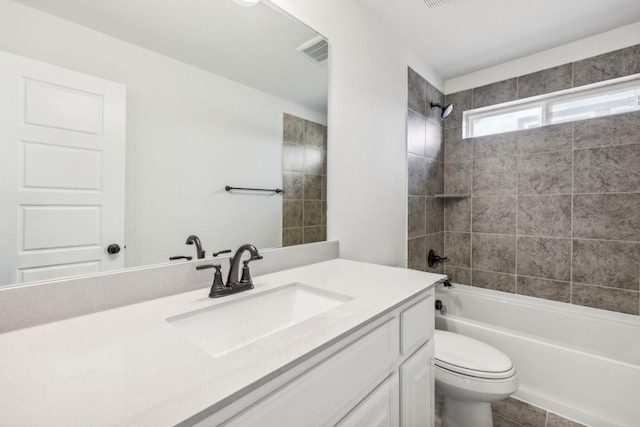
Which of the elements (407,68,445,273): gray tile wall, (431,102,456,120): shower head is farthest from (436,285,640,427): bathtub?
(431,102,456,120): shower head

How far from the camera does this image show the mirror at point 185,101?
0.73 meters

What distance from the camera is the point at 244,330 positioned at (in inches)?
35.3

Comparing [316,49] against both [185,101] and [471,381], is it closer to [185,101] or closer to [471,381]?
[185,101]

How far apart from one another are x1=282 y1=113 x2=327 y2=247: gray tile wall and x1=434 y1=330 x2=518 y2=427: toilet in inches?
37.2

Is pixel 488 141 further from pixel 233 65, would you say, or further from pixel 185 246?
pixel 185 246

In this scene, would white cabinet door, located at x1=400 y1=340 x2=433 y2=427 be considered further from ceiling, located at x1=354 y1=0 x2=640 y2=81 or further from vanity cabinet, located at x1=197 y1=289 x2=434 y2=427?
ceiling, located at x1=354 y1=0 x2=640 y2=81

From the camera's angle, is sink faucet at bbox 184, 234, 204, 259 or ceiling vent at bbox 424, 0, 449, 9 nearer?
sink faucet at bbox 184, 234, 204, 259

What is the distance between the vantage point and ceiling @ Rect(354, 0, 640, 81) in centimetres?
170

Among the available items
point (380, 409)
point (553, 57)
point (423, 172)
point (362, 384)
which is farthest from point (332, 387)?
point (553, 57)

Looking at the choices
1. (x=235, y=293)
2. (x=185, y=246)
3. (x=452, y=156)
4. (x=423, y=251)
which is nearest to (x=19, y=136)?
(x=185, y=246)

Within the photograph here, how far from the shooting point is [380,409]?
80cm

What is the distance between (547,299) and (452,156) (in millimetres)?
1448

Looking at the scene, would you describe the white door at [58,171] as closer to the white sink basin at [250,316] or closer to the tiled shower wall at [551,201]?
the white sink basin at [250,316]

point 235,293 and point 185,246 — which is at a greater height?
point 185,246
